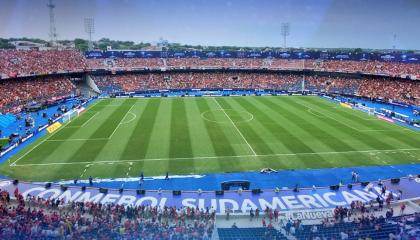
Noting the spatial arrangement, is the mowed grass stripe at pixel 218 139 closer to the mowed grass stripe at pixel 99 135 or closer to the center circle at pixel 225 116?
the center circle at pixel 225 116

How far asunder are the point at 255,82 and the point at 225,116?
112 ft

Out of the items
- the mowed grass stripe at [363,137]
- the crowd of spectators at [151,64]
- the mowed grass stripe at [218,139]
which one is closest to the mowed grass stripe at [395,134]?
the mowed grass stripe at [363,137]

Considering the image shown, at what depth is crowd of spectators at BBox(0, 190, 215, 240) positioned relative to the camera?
1588 centimetres

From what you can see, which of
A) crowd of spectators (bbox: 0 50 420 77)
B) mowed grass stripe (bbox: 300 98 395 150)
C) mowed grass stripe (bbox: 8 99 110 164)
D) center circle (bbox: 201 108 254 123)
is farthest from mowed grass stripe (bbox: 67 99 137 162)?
mowed grass stripe (bbox: 300 98 395 150)

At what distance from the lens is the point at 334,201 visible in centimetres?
2325

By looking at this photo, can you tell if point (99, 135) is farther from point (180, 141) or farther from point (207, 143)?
point (207, 143)

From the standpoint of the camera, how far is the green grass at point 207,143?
96.0 ft

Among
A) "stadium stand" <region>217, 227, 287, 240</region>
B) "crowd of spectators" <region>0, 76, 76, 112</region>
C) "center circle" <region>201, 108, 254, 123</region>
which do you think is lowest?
"stadium stand" <region>217, 227, 287, 240</region>

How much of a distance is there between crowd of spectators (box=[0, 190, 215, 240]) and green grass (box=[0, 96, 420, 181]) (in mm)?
6901

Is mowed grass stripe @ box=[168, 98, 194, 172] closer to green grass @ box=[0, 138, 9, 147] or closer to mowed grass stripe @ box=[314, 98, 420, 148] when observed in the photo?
green grass @ box=[0, 138, 9, 147]

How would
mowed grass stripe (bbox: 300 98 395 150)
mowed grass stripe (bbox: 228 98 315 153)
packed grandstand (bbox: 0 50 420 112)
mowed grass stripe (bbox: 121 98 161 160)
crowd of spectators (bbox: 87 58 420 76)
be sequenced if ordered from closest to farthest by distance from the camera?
1. mowed grass stripe (bbox: 121 98 161 160)
2. mowed grass stripe (bbox: 228 98 315 153)
3. mowed grass stripe (bbox: 300 98 395 150)
4. packed grandstand (bbox: 0 50 420 112)
5. crowd of spectators (bbox: 87 58 420 76)

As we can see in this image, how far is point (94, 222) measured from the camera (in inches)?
695

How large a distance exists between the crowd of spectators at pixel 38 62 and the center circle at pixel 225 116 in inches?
1236

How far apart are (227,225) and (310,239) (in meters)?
4.55
